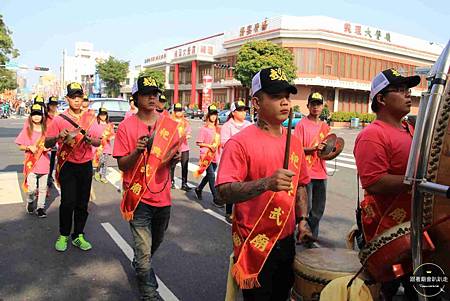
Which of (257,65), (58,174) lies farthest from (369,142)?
(257,65)

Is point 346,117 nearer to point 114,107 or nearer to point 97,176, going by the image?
point 114,107

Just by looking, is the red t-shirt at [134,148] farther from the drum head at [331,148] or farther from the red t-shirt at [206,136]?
the red t-shirt at [206,136]

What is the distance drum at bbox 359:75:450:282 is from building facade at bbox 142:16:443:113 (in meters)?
37.7

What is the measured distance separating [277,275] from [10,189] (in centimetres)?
761

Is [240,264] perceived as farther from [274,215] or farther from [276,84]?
[276,84]

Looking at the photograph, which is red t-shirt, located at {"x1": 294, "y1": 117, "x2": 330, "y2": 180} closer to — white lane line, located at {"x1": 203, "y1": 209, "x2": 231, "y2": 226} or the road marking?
white lane line, located at {"x1": 203, "y1": 209, "x2": 231, "y2": 226}

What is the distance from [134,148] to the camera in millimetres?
3697

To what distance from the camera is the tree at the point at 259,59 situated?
37.4m

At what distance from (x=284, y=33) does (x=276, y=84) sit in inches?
1627

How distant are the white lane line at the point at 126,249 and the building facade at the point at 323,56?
35096mm

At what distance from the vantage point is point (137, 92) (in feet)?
12.4

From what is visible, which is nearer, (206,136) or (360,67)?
(206,136)

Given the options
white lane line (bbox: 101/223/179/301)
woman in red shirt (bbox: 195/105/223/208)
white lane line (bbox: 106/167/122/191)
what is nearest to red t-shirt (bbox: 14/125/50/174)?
white lane line (bbox: 101/223/179/301)

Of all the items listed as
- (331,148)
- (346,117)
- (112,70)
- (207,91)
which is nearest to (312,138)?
(331,148)
